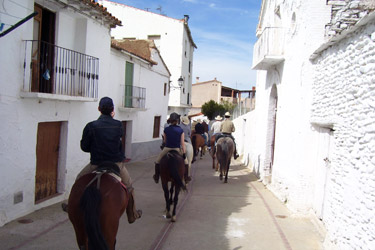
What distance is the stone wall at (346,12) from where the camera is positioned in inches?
290

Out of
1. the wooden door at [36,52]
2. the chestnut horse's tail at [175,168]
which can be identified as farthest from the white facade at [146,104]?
the chestnut horse's tail at [175,168]

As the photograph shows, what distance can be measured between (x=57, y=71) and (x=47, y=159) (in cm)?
A: 213

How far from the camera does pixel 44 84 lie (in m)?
8.29

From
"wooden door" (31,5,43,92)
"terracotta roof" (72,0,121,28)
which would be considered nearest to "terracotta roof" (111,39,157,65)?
"terracotta roof" (72,0,121,28)

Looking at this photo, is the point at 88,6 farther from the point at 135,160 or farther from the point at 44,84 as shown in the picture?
the point at 135,160

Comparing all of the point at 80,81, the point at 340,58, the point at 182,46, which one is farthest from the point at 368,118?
the point at 182,46

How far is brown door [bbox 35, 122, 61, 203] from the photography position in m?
7.86

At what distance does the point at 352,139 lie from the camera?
5145mm

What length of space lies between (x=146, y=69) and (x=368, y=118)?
43.4ft

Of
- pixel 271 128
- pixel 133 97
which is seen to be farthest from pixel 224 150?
pixel 133 97

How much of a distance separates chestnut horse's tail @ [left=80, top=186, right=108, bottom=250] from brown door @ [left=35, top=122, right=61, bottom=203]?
4320 millimetres

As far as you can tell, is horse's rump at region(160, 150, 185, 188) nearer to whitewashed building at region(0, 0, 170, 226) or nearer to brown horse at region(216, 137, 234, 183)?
whitewashed building at region(0, 0, 170, 226)

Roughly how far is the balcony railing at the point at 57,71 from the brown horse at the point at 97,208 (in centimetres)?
356

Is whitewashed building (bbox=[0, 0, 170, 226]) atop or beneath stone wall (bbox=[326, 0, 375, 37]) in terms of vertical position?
→ beneath
